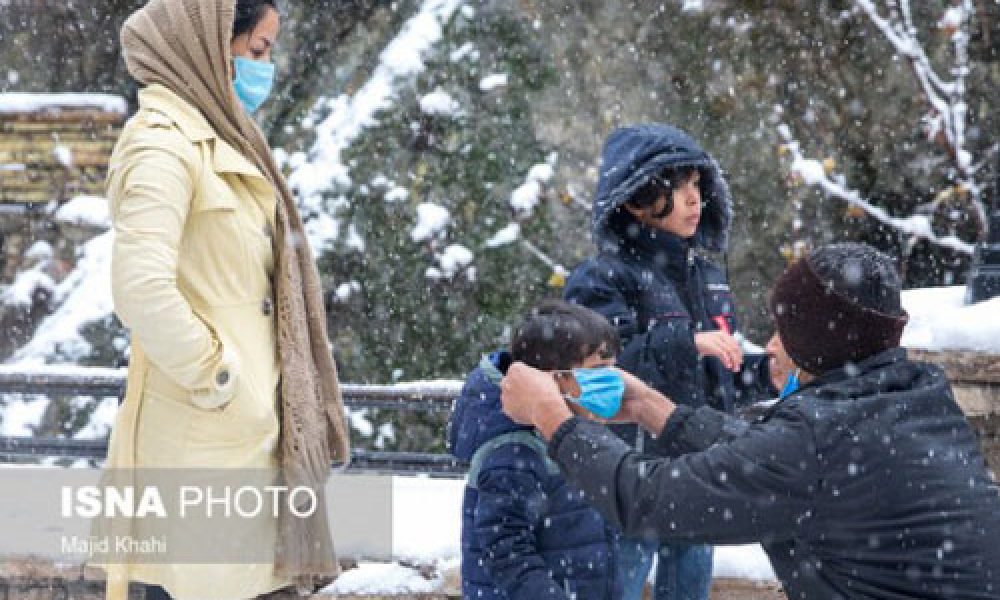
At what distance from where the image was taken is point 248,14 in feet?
10.6

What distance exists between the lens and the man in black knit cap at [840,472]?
216 cm

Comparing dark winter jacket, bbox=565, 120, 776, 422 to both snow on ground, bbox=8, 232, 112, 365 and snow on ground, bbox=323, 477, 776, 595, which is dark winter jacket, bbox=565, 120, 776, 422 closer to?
snow on ground, bbox=323, 477, 776, 595

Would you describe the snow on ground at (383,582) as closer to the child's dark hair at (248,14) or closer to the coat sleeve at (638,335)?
the coat sleeve at (638,335)

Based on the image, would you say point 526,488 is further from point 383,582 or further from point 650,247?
point 383,582

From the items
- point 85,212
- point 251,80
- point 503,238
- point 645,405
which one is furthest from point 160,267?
point 85,212

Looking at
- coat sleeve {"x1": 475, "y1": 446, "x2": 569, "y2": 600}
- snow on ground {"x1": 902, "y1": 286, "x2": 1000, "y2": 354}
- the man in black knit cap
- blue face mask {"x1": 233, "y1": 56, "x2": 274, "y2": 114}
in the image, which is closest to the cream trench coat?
blue face mask {"x1": 233, "y1": 56, "x2": 274, "y2": 114}

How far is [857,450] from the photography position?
216cm

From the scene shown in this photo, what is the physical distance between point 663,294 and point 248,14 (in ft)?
4.87

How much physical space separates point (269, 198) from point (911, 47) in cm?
798

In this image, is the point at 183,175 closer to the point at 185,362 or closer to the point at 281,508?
the point at 185,362

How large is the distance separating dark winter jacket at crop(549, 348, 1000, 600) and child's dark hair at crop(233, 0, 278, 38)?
167 centimetres

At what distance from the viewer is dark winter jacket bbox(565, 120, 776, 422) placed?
3.48 metres

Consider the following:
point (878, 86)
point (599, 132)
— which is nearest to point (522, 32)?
point (599, 132)

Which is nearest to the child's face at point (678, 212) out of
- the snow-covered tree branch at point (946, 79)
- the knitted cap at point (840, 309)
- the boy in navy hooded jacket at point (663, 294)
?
the boy in navy hooded jacket at point (663, 294)
